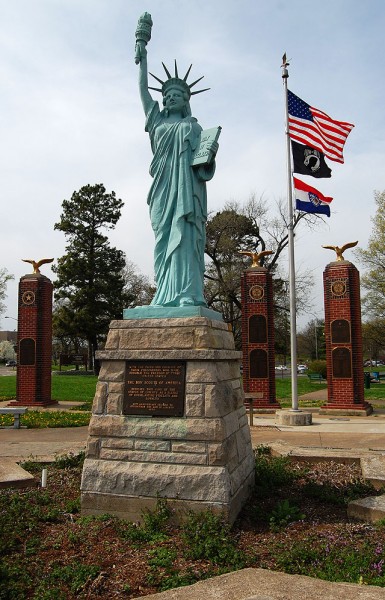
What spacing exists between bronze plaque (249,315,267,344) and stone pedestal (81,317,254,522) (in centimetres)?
947

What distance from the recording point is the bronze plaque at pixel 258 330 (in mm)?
14305

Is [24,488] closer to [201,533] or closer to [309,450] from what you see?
[201,533]

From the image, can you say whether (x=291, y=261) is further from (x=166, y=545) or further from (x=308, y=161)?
(x=166, y=545)

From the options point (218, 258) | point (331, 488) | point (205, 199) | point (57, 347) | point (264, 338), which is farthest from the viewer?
point (57, 347)

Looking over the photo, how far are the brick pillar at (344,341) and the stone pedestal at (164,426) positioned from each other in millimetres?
9813

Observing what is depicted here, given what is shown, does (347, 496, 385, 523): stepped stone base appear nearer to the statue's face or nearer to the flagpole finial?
the statue's face

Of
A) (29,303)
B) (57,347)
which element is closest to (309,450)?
(29,303)

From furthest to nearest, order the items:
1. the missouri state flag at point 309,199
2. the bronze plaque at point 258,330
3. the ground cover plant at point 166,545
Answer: the bronze plaque at point 258,330 → the missouri state flag at point 309,199 → the ground cover plant at point 166,545

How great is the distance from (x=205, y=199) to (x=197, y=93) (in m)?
1.40

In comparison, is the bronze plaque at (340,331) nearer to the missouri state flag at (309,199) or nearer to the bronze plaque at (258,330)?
the bronze plaque at (258,330)

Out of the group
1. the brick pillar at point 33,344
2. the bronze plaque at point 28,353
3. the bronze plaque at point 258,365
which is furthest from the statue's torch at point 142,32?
the bronze plaque at point 28,353

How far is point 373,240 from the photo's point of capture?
27.9 metres

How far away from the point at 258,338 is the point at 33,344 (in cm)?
677

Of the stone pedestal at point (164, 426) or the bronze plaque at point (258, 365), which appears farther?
the bronze plaque at point (258, 365)
